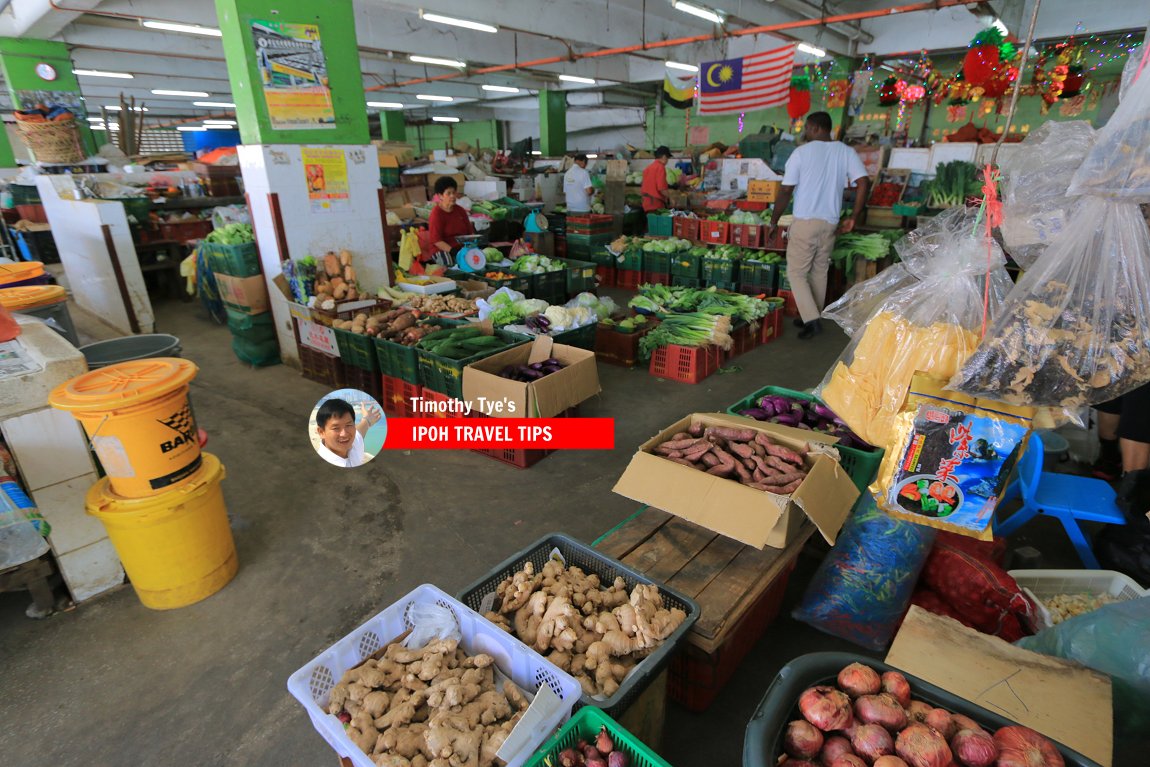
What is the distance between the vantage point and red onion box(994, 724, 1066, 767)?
1.19 metres

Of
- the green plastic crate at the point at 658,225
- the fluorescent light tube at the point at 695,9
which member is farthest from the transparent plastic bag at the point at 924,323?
the fluorescent light tube at the point at 695,9

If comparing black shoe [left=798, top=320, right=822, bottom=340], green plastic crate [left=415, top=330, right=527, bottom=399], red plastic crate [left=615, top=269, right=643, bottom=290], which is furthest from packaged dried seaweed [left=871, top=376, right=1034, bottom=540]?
red plastic crate [left=615, top=269, right=643, bottom=290]

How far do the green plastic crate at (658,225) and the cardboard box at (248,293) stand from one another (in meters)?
5.94

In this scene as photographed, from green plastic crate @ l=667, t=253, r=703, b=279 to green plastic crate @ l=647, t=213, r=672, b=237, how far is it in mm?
1225

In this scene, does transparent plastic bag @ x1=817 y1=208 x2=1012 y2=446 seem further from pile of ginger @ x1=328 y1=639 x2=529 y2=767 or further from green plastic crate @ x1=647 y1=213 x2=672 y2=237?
green plastic crate @ x1=647 y1=213 x2=672 y2=237

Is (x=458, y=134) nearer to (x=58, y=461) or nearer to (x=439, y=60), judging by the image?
(x=439, y=60)

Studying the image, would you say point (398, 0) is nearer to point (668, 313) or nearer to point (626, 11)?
point (626, 11)

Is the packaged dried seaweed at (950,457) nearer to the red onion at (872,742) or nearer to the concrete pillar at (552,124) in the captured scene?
A: the red onion at (872,742)

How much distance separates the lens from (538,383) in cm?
364

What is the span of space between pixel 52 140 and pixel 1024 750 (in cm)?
1087

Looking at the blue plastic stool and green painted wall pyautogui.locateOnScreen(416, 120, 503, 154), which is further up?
green painted wall pyautogui.locateOnScreen(416, 120, 503, 154)

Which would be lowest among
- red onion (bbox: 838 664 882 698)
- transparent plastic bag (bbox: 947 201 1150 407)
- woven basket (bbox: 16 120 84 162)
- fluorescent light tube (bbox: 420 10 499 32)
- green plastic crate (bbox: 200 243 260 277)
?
red onion (bbox: 838 664 882 698)

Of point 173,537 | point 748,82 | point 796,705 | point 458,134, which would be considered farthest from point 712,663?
point 458,134

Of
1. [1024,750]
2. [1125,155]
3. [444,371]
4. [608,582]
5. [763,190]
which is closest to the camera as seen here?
[1024,750]
